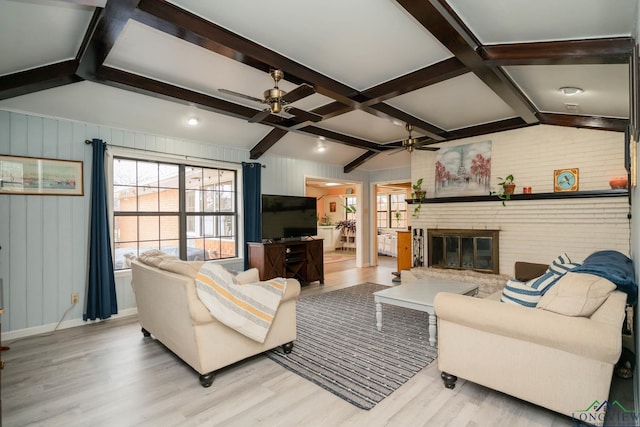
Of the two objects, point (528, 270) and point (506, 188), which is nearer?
point (528, 270)

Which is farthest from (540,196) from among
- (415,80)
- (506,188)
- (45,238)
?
(45,238)

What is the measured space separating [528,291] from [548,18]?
6.17 feet

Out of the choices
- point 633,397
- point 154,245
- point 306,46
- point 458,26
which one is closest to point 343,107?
point 306,46

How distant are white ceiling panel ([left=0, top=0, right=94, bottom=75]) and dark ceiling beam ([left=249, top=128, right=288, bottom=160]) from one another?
2.75m

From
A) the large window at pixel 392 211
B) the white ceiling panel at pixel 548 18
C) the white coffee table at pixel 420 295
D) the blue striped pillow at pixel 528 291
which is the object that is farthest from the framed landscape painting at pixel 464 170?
the large window at pixel 392 211

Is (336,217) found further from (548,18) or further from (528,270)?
(548,18)

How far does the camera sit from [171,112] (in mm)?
4258

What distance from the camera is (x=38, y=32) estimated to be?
2555 millimetres

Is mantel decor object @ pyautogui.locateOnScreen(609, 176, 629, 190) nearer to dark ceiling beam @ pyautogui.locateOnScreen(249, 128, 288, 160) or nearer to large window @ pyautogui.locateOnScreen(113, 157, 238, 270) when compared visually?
dark ceiling beam @ pyautogui.locateOnScreen(249, 128, 288, 160)

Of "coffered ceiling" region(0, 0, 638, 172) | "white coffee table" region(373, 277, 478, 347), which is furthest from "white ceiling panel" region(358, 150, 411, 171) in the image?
"white coffee table" region(373, 277, 478, 347)

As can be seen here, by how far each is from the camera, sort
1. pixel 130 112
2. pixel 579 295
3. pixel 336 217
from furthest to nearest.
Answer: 1. pixel 336 217
2. pixel 130 112
3. pixel 579 295

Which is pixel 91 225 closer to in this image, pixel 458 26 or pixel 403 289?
pixel 403 289

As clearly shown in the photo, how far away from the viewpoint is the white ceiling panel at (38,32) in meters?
2.29

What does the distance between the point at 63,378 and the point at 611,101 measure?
5.93m
